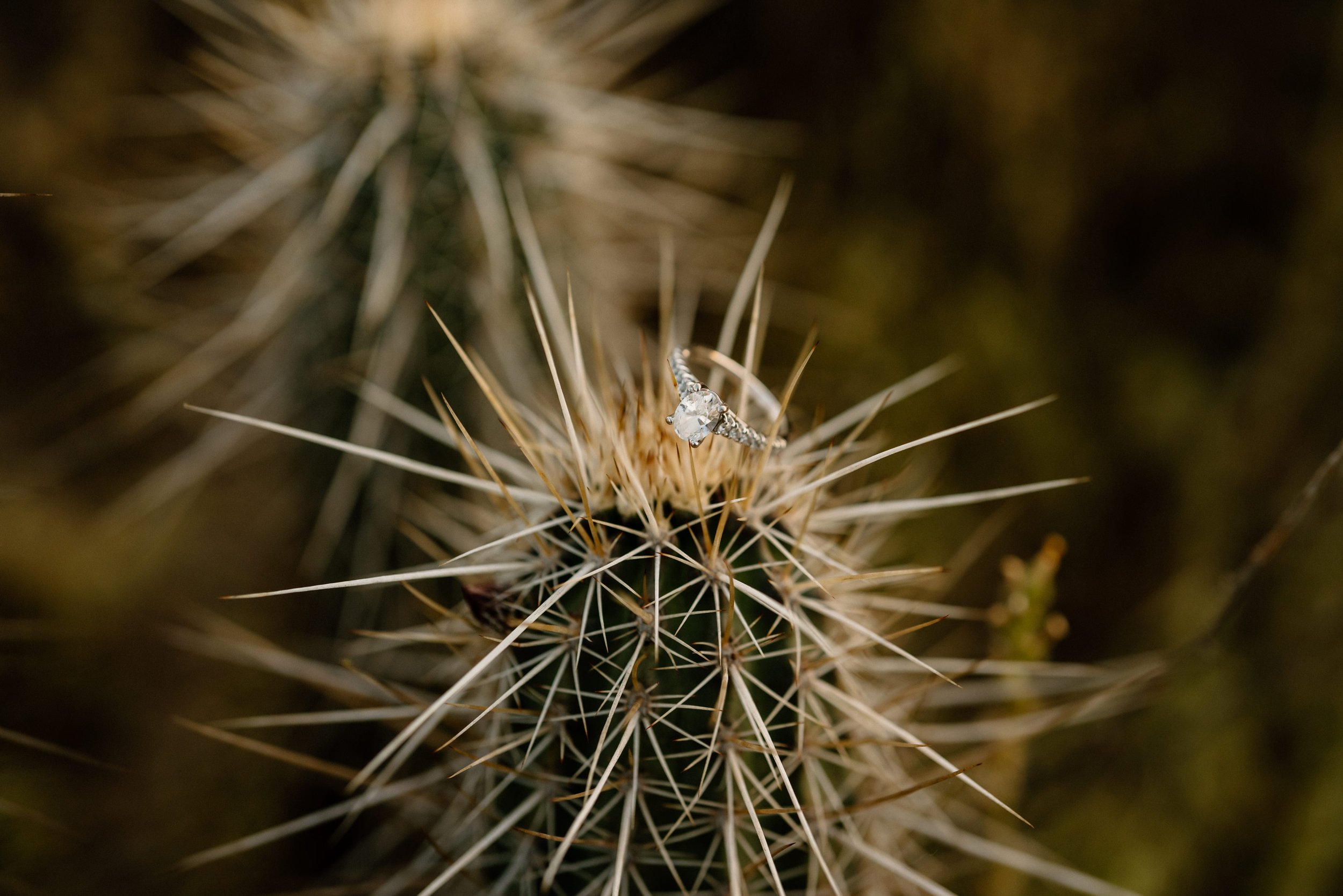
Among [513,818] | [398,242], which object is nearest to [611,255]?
[398,242]

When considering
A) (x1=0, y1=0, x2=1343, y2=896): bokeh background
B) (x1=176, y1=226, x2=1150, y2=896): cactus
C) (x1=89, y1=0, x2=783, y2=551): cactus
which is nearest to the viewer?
(x1=176, y1=226, x2=1150, y2=896): cactus

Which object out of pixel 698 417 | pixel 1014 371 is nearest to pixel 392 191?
pixel 698 417

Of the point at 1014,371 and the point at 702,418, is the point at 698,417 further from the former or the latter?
the point at 1014,371

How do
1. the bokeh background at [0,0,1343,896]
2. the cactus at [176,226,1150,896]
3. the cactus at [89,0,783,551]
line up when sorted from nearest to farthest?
the cactus at [176,226,1150,896] < the cactus at [89,0,783,551] < the bokeh background at [0,0,1343,896]

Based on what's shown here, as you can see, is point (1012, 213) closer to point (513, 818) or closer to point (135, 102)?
point (513, 818)

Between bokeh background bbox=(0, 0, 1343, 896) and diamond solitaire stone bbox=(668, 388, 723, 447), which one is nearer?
diamond solitaire stone bbox=(668, 388, 723, 447)

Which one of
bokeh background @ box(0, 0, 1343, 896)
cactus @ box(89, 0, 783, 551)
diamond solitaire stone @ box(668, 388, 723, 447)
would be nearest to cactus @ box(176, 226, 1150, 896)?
diamond solitaire stone @ box(668, 388, 723, 447)

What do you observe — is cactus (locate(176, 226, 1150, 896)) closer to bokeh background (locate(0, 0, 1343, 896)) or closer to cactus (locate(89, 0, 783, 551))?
cactus (locate(89, 0, 783, 551))
